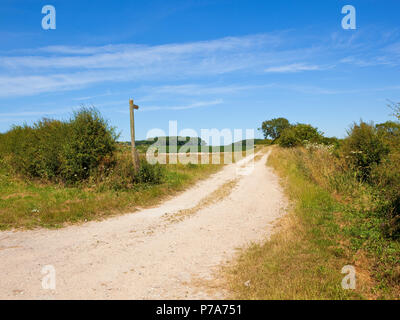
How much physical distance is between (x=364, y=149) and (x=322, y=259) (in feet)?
32.9

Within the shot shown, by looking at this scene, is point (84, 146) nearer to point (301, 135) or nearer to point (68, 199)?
point (68, 199)

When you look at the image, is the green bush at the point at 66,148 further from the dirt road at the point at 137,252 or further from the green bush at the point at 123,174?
the dirt road at the point at 137,252

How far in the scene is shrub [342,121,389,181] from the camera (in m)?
12.6

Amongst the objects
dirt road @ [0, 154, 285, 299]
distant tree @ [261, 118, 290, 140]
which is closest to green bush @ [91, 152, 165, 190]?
dirt road @ [0, 154, 285, 299]

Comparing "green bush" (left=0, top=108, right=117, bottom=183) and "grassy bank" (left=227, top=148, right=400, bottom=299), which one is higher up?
"green bush" (left=0, top=108, right=117, bottom=183)

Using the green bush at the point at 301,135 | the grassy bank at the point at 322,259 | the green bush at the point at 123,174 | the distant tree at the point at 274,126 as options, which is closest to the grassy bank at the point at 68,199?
the green bush at the point at 123,174

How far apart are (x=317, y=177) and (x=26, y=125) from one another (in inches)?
695

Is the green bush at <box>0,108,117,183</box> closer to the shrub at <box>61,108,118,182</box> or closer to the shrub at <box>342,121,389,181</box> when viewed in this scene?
the shrub at <box>61,108,118,182</box>

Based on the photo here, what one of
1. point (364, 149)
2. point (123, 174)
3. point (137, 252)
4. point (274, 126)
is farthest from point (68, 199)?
point (274, 126)

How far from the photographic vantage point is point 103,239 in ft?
22.1

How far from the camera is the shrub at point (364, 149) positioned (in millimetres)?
12648

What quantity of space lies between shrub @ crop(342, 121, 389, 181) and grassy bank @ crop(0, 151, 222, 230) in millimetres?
8627
